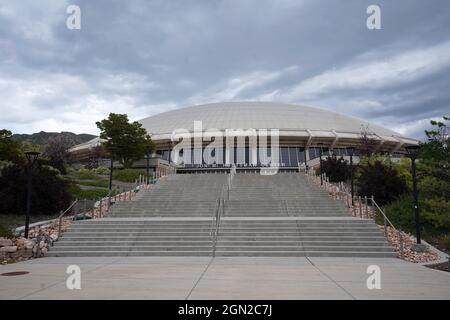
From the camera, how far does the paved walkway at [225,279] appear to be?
579 cm

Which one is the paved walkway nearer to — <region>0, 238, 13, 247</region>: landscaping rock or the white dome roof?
<region>0, 238, 13, 247</region>: landscaping rock

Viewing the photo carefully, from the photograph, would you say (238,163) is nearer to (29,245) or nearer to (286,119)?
(286,119)

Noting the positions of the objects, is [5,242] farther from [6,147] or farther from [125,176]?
[6,147]

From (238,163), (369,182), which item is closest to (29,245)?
(369,182)

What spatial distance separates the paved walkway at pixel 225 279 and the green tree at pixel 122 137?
76.4 feet

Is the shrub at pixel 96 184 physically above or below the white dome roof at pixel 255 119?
below

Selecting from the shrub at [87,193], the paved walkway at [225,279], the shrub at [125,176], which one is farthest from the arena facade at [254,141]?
the paved walkway at [225,279]

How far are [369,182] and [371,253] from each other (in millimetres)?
8600

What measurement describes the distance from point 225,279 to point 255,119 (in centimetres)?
4516

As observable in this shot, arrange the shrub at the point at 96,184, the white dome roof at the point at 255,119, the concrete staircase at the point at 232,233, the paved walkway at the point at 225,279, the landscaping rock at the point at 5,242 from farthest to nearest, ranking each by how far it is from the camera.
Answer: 1. the white dome roof at the point at 255,119
2. the shrub at the point at 96,184
3. the concrete staircase at the point at 232,233
4. the landscaping rock at the point at 5,242
5. the paved walkway at the point at 225,279

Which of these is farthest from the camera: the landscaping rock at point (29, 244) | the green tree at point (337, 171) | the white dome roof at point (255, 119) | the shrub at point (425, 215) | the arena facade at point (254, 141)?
the white dome roof at point (255, 119)

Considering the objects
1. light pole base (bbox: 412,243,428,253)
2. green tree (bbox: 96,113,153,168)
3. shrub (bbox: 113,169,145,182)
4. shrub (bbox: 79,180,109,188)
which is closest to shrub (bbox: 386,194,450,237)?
light pole base (bbox: 412,243,428,253)

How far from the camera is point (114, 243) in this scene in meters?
12.3

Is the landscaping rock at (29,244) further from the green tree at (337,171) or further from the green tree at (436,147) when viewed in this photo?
the green tree at (337,171)
